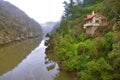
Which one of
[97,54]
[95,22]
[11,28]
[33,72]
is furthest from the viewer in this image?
[11,28]

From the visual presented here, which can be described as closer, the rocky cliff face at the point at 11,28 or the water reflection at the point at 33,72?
the water reflection at the point at 33,72

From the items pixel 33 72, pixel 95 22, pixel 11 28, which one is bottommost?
pixel 33 72

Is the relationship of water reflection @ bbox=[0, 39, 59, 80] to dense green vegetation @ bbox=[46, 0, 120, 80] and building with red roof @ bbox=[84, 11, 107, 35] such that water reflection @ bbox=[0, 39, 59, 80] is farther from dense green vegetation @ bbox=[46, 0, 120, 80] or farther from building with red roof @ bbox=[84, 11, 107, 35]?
building with red roof @ bbox=[84, 11, 107, 35]

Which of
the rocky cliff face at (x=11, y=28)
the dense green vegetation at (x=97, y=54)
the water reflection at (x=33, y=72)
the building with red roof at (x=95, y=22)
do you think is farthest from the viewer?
the rocky cliff face at (x=11, y=28)

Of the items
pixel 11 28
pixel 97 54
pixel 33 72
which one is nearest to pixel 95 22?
pixel 33 72

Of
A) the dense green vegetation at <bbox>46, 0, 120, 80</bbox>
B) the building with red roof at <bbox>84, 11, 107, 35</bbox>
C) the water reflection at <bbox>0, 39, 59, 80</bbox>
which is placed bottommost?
the water reflection at <bbox>0, 39, 59, 80</bbox>

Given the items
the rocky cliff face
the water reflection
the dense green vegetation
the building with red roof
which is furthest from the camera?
the rocky cliff face

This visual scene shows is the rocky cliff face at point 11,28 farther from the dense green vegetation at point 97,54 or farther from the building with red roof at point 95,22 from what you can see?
the dense green vegetation at point 97,54

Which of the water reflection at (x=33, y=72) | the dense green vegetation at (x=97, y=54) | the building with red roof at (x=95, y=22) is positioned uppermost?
the building with red roof at (x=95, y=22)

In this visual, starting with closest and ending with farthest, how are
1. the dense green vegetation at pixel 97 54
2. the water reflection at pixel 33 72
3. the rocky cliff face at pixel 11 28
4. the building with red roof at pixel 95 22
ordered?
the dense green vegetation at pixel 97 54 < the water reflection at pixel 33 72 < the building with red roof at pixel 95 22 < the rocky cliff face at pixel 11 28

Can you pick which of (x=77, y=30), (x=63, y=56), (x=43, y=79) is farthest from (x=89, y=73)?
(x=77, y=30)

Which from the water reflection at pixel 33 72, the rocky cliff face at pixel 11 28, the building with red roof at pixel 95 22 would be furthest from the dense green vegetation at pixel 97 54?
the rocky cliff face at pixel 11 28

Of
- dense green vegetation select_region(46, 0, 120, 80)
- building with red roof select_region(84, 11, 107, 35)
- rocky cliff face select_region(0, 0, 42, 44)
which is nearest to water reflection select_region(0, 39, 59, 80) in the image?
dense green vegetation select_region(46, 0, 120, 80)

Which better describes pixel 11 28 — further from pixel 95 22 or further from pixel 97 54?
pixel 97 54
